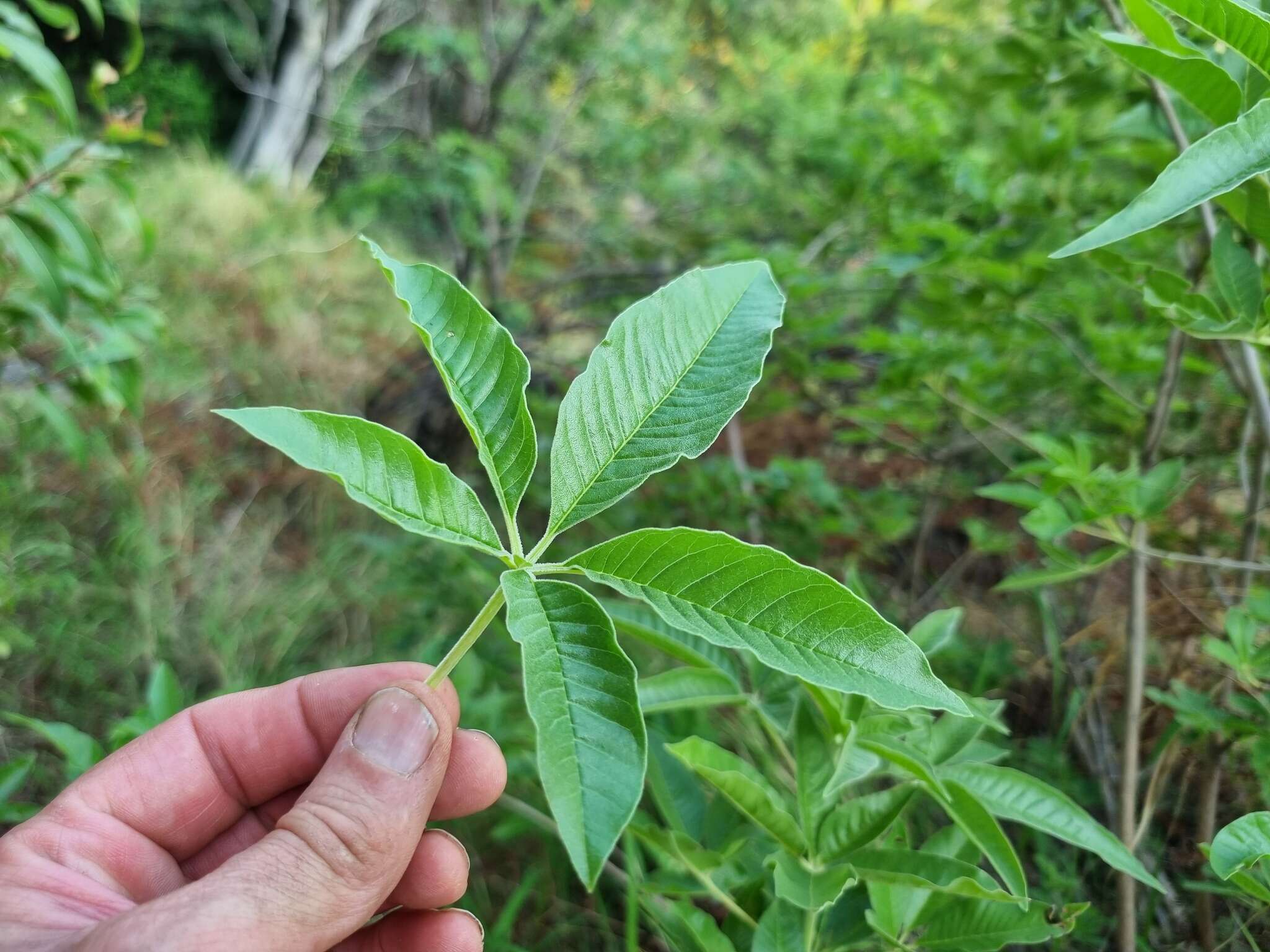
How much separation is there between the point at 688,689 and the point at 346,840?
37 centimetres

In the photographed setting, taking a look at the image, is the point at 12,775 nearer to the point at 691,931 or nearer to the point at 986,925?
the point at 691,931

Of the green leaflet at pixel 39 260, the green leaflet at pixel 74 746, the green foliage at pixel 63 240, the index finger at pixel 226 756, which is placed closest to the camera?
the index finger at pixel 226 756

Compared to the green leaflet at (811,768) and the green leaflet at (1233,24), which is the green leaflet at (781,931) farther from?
the green leaflet at (1233,24)

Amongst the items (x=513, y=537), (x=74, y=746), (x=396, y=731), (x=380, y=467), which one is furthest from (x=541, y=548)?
(x=74, y=746)

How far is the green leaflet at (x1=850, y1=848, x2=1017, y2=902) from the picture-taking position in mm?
708

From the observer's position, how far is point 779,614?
1.77ft

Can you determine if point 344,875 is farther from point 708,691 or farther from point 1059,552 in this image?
point 1059,552

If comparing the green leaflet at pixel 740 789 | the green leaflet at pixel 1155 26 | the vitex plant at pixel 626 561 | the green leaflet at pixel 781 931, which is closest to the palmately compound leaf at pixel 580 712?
the vitex plant at pixel 626 561

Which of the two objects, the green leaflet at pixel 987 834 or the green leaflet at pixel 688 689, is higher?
the green leaflet at pixel 688 689

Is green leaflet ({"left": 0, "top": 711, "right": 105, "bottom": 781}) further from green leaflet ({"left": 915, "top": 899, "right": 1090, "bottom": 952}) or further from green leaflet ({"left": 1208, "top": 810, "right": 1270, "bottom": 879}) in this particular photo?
green leaflet ({"left": 1208, "top": 810, "right": 1270, "bottom": 879})

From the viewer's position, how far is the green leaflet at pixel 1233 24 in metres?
0.60

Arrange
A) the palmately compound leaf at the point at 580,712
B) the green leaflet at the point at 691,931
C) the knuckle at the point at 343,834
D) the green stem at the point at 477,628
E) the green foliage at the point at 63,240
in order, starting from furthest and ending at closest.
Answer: the green foliage at the point at 63,240, the green leaflet at the point at 691,931, the knuckle at the point at 343,834, the green stem at the point at 477,628, the palmately compound leaf at the point at 580,712

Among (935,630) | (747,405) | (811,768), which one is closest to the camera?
(811,768)

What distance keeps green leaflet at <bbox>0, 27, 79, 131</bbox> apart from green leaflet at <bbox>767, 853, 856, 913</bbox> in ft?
4.98
